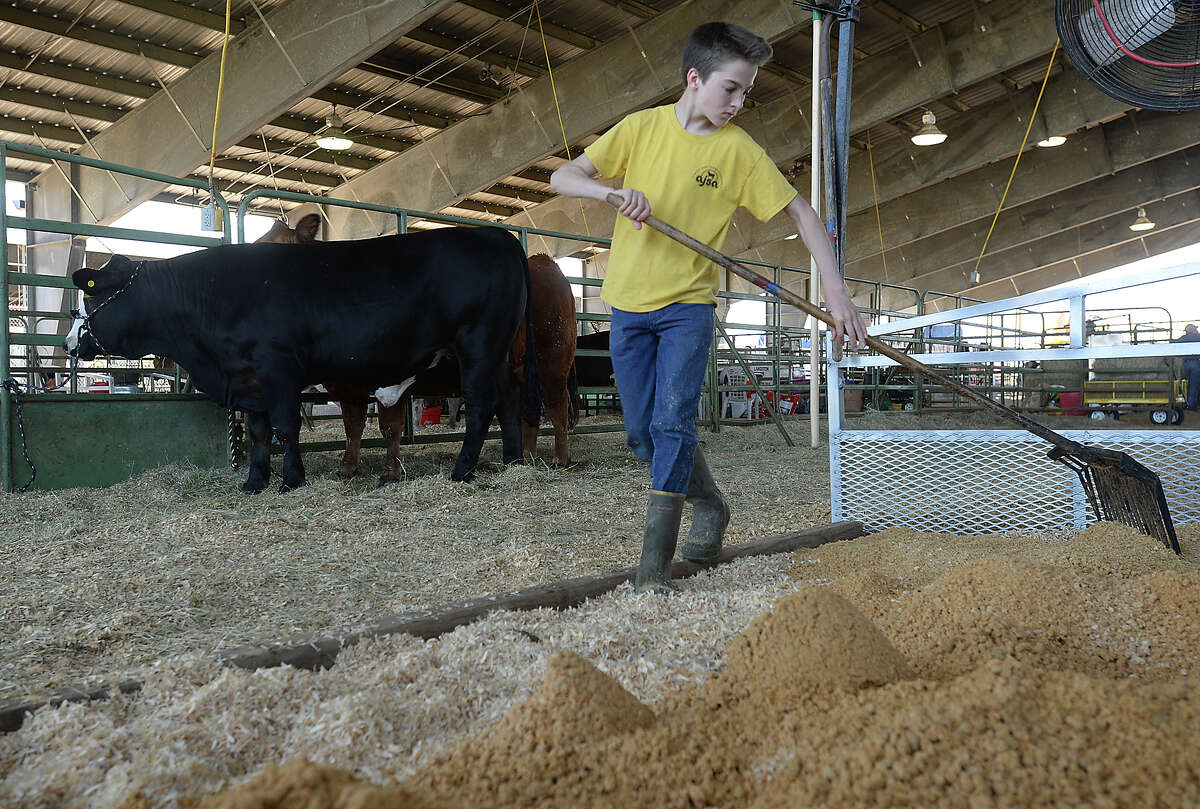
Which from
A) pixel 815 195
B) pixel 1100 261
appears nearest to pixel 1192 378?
pixel 815 195

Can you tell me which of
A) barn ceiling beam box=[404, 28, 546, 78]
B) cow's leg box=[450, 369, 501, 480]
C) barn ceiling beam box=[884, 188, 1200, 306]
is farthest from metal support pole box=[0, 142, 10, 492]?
barn ceiling beam box=[884, 188, 1200, 306]

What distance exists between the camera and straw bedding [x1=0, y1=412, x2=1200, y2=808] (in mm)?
909

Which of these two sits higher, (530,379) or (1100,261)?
(1100,261)

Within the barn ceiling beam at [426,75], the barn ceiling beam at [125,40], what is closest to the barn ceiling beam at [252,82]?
the barn ceiling beam at [125,40]

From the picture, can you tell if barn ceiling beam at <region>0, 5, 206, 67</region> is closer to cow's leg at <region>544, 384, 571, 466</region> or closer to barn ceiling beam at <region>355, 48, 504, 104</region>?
barn ceiling beam at <region>355, 48, 504, 104</region>

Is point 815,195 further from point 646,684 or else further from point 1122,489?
point 646,684

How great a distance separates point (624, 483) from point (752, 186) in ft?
7.91

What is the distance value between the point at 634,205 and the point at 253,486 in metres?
2.85

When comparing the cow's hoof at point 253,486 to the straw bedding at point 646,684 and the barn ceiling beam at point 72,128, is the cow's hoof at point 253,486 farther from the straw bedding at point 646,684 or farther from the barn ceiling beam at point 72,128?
the barn ceiling beam at point 72,128

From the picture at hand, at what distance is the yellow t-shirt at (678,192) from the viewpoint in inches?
80.7

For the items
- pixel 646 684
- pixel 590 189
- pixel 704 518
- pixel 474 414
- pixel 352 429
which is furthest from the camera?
pixel 352 429

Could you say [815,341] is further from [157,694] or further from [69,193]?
[69,193]

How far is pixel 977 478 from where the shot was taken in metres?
2.71

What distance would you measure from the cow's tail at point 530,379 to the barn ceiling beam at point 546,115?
4.91 meters
